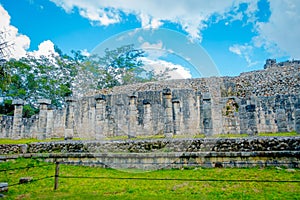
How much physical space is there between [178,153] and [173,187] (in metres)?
2.13

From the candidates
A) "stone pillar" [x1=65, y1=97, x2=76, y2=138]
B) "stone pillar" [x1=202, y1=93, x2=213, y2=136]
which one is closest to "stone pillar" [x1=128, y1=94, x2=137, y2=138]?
"stone pillar" [x1=65, y1=97, x2=76, y2=138]

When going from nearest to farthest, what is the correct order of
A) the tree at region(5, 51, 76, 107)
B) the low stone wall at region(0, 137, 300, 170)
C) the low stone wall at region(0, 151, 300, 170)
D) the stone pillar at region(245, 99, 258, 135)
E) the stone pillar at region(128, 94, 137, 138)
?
the low stone wall at region(0, 151, 300, 170), the low stone wall at region(0, 137, 300, 170), the stone pillar at region(245, 99, 258, 135), the stone pillar at region(128, 94, 137, 138), the tree at region(5, 51, 76, 107)

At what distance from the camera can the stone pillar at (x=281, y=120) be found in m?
13.3

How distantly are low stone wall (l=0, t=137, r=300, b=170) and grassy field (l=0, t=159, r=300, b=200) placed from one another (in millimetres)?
364

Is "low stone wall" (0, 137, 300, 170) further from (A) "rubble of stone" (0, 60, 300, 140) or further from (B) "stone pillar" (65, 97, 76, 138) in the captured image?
(A) "rubble of stone" (0, 60, 300, 140)

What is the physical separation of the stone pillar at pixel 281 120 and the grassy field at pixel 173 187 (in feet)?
22.1

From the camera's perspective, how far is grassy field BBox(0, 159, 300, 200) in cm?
578

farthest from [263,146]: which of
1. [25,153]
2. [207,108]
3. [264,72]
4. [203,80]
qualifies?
[264,72]

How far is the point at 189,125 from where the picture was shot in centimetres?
1745

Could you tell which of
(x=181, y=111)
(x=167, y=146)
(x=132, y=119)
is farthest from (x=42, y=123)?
(x=167, y=146)

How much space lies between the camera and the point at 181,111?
59.5 ft

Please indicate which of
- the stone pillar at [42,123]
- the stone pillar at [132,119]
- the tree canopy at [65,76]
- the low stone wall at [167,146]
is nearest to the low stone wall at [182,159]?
the low stone wall at [167,146]

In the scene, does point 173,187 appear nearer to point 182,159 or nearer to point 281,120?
point 182,159

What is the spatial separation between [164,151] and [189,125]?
8.66 metres
